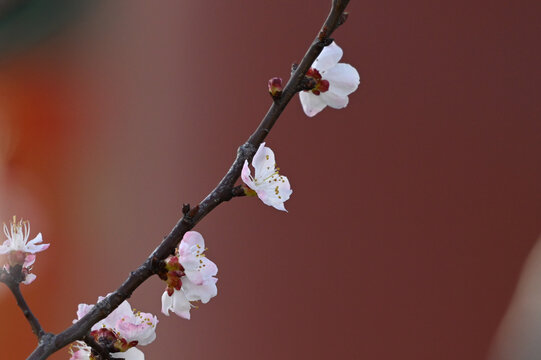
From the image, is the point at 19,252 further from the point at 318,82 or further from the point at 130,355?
the point at 318,82

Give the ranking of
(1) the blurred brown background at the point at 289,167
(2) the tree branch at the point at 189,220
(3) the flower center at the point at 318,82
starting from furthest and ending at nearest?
(1) the blurred brown background at the point at 289,167 → (3) the flower center at the point at 318,82 → (2) the tree branch at the point at 189,220

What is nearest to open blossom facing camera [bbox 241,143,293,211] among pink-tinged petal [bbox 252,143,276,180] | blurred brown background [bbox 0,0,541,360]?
pink-tinged petal [bbox 252,143,276,180]

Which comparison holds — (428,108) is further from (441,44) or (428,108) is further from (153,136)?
(153,136)

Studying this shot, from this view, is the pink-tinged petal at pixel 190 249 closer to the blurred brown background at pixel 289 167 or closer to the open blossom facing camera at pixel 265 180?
the open blossom facing camera at pixel 265 180

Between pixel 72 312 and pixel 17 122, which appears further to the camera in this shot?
pixel 17 122

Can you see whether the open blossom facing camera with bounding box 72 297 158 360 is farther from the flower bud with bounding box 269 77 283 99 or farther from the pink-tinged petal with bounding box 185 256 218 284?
the flower bud with bounding box 269 77 283 99

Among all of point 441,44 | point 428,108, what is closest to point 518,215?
point 428,108

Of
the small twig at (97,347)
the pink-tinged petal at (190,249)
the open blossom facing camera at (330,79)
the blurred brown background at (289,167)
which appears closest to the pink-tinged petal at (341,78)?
the open blossom facing camera at (330,79)

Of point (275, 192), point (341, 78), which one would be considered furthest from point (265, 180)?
point (341, 78)
